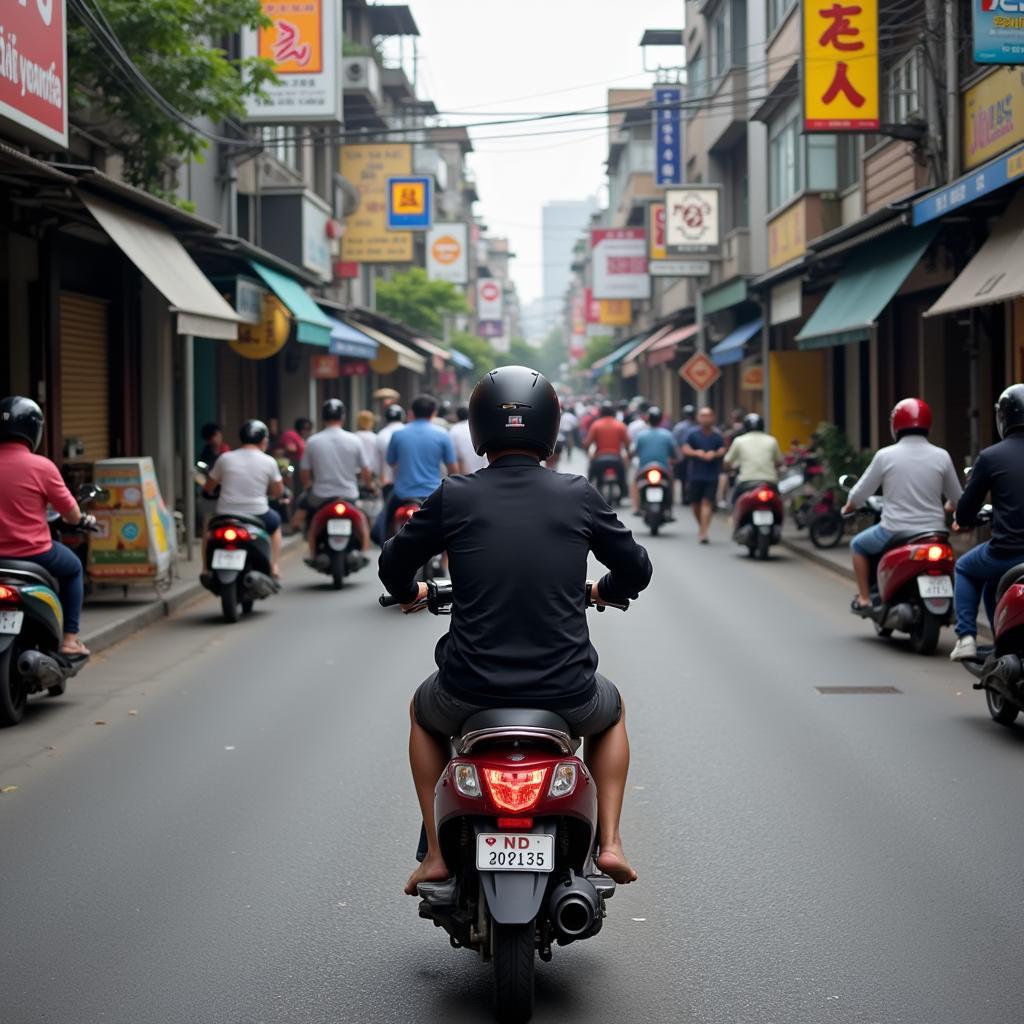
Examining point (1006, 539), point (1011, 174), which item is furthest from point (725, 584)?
point (1006, 539)

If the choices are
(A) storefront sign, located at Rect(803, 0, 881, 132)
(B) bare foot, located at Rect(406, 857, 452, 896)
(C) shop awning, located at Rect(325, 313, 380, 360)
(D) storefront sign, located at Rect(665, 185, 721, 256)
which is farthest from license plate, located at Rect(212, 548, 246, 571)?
(D) storefront sign, located at Rect(665, 185, 721, 256)

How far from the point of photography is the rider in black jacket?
4.66m

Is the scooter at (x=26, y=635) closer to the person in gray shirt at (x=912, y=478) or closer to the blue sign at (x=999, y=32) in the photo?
the person in gray shirt at (x=912, y=478)

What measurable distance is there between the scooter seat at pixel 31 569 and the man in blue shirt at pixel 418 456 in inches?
242

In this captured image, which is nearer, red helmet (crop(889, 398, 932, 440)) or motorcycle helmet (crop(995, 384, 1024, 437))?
motorcycle helmet (crop(995, 384, 1024, 437))

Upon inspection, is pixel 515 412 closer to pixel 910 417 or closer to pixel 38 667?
pixel 38 667

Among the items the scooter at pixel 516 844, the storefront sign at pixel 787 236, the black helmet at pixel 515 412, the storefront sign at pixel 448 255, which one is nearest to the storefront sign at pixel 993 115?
the storefront sign at pixel 787 236

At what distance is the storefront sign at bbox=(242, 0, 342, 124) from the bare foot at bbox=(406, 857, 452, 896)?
21.0m

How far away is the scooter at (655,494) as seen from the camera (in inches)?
918

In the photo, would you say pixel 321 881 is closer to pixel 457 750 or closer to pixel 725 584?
pixel 457 750

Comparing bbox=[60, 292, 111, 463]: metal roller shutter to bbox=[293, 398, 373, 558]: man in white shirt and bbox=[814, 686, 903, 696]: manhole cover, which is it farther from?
bbox=[814, 686, 903, 696]: manhole cover

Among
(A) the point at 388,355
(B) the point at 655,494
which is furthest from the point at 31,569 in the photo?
(A) the point at 388,355

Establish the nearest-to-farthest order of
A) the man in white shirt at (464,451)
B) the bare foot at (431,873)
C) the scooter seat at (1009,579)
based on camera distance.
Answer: the bare foot at (431,873) → the scooter seat at (1009,579) → the man in white shirt at (464,451)

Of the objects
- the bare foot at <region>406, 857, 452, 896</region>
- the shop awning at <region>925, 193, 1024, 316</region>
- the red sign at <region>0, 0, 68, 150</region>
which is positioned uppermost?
the red sign at <region>0, 0, 68, 150</region>
